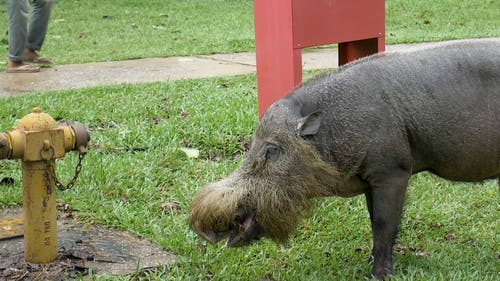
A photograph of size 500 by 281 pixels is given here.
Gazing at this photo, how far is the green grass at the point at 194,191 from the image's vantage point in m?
4.20

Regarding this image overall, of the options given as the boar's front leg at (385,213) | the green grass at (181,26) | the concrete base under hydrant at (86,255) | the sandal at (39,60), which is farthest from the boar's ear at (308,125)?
the green grass at (181,26)

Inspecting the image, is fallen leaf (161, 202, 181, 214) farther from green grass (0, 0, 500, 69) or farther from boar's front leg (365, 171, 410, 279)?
green grass (0, 0, 500, 69)

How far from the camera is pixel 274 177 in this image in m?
3.79

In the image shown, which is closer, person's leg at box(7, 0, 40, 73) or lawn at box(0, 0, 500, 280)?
lawn at box(0, 0, 500, 280)

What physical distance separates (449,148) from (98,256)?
177 centimetres

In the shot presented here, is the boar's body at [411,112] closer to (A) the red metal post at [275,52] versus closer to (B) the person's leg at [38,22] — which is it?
(A) the red metal post at [275,52]

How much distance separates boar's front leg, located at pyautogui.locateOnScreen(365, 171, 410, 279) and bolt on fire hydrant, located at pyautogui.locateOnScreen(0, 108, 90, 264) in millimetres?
1380

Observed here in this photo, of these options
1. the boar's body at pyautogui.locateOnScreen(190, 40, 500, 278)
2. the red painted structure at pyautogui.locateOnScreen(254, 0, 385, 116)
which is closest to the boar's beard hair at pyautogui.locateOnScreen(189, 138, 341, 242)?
the boar's body at pyautogui.locateOnScreen(190, 40, 500, 278)

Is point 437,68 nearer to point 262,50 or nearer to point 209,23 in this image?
point 262,50

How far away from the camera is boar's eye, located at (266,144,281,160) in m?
3.82

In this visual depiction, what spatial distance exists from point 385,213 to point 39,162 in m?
1.60

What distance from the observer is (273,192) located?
3.77 meters

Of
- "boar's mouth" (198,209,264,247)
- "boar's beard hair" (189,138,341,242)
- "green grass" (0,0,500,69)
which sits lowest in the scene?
"green grass" (0,0,500,69)

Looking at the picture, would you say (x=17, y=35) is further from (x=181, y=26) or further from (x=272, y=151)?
(x=272, y=151)
